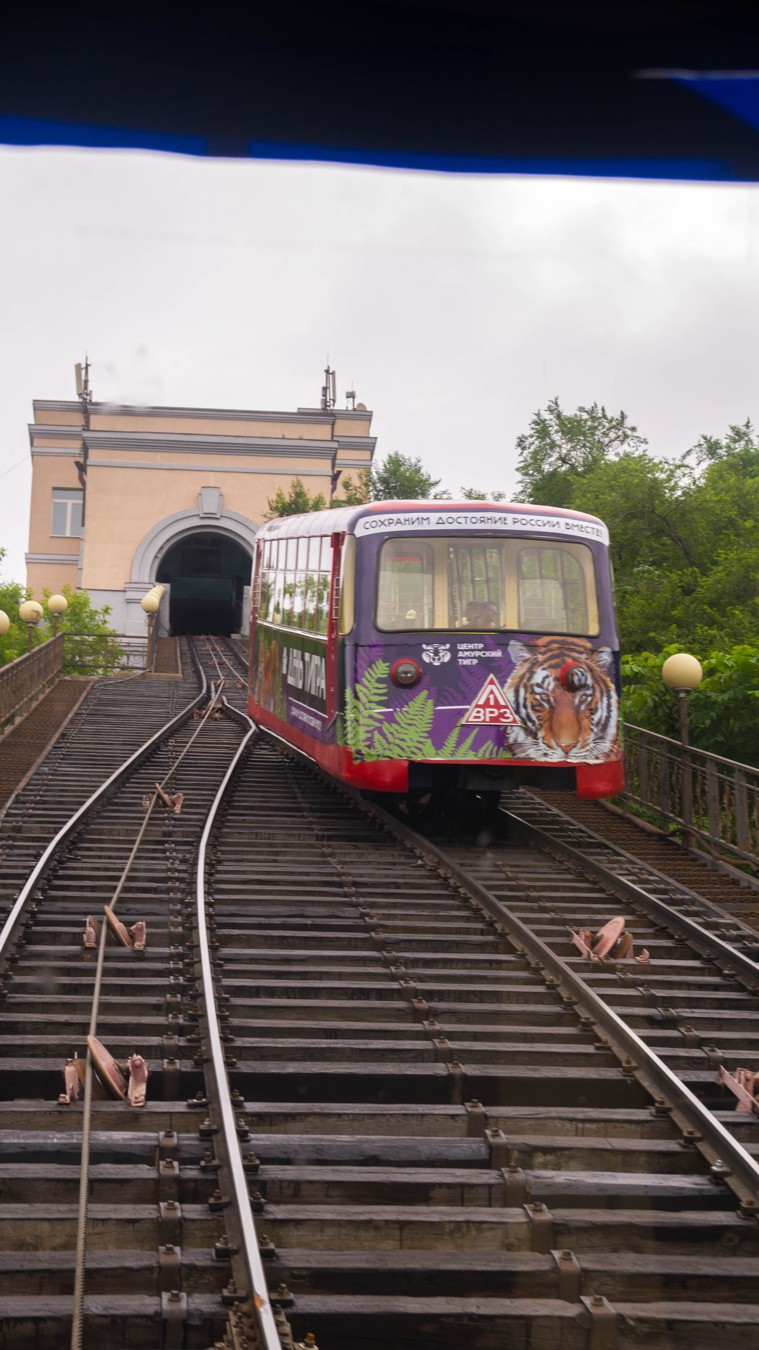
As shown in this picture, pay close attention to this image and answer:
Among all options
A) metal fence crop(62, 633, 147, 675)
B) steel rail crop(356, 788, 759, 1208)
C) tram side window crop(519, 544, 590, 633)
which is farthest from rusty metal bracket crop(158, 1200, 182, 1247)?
metal fence crop(62, 633, 147, 675)

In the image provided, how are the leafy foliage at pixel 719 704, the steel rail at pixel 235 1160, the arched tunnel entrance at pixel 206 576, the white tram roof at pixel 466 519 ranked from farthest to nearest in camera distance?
1. the arched tunnel entrance at pixel 206 576
2. the leafy foliage at pixel 719 704
3. the white tram roof at pixel 466 519
4. the steel rail at pixel 235 1160

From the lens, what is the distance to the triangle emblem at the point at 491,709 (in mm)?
12062

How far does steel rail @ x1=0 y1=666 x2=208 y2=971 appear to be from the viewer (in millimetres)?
8891

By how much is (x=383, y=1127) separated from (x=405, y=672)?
6.64 metres

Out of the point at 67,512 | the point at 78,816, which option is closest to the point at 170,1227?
the point at 78,816

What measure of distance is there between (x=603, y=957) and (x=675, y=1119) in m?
2.99

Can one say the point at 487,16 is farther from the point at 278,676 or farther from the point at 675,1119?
the point at 278,676

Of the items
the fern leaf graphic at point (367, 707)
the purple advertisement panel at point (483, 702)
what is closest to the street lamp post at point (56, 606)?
the fern leaf graphic at point (367, 707)

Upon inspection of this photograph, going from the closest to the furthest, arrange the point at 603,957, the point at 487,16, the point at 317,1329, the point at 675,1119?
1. the point at 487,16
2. the point at 317,1329
3. the point at 675,1119
4. the point at 603,957

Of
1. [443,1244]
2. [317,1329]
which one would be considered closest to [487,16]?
[317,1329]

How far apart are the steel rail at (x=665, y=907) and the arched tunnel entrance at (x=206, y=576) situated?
3664 centimetres

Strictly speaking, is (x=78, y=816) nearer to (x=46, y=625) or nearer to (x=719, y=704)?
(x=719, y=704)

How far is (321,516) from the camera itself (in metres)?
14.6

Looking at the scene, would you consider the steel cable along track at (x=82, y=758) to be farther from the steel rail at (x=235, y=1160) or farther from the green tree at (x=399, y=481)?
the green tree at (x=399, y=481)
